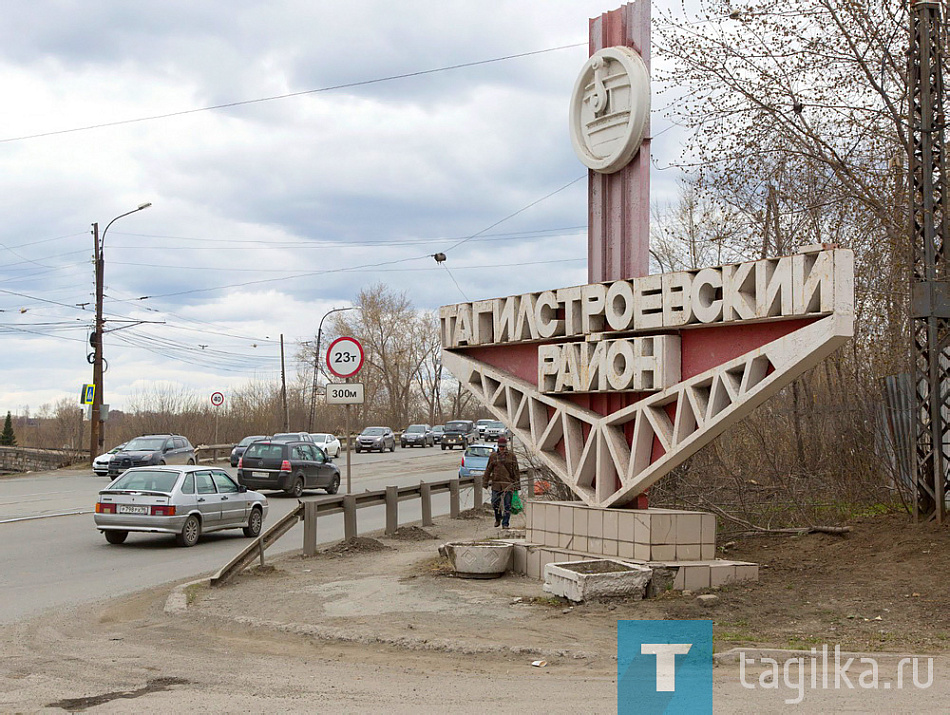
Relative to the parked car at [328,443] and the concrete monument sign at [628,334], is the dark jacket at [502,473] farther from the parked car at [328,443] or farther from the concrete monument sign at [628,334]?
the parked car at [328,443]

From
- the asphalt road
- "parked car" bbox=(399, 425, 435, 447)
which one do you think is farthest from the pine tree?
the asphalt road

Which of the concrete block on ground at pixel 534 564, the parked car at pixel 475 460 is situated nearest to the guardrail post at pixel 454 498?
the parked car at pixel 475 460

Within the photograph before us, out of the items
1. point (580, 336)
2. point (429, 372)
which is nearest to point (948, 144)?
point (580, 336)

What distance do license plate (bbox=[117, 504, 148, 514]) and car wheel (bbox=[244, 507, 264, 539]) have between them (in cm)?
254

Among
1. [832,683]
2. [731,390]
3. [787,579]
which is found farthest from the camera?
[787,579]

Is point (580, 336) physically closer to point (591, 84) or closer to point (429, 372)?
point (591, 84)

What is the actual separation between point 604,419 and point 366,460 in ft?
125

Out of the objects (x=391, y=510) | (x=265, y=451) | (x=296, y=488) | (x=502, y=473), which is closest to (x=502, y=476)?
(x=502, y=473)

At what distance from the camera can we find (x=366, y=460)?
49094 millimetres

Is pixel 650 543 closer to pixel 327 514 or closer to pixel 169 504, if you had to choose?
pixel 327 514

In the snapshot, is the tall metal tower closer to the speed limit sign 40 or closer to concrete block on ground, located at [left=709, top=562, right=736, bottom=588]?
concrete block on ground, located at [left=709, top=562, right=736, bottom=588]

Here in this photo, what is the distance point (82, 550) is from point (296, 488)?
12.0 metres

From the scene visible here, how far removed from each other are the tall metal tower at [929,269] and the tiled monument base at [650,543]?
3.73m

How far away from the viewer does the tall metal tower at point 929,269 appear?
13.2 m
